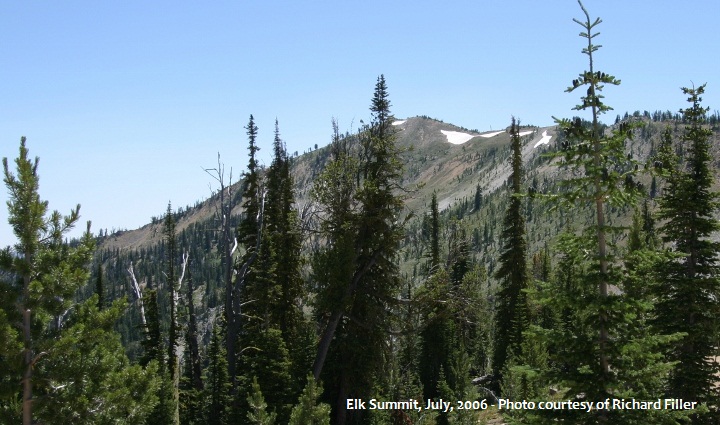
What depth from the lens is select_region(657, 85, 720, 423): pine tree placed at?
1791 cm

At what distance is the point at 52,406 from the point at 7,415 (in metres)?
0.76

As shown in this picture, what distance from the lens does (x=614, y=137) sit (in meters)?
10.3

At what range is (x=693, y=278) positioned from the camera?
18.2 metres

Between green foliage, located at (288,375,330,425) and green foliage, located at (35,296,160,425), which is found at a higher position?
green foliage, located at (35,296,160,425)

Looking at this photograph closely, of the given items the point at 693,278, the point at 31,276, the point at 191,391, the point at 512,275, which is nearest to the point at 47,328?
the point at 31,276

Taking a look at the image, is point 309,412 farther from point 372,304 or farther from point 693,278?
point 693,278

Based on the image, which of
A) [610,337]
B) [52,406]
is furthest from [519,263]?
[52,406]

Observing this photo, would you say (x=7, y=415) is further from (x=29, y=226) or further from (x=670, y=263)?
(x=670, y=263)

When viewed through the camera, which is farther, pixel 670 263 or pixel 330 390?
pixel 330 390

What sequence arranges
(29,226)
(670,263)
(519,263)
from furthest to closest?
(519,263), (670,263), (29,226)

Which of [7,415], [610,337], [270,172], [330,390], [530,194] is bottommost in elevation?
[330,390]

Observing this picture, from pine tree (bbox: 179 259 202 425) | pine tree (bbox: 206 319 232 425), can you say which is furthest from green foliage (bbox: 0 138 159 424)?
pine tree (bbox: 179 259 202 425)

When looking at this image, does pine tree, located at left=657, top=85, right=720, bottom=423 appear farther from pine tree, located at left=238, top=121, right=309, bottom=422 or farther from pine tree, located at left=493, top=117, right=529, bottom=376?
pine tree, located at left=493, top=117, right=529, bottom=376

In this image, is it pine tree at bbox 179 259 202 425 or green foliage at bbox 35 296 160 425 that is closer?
green foliage at bbox 35 296 160 425
